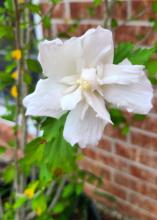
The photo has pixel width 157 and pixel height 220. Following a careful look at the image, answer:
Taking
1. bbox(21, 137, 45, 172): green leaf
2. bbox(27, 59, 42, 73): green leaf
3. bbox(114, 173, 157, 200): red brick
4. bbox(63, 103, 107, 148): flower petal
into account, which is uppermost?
bbox(27, 59, 42, 73): green leaf

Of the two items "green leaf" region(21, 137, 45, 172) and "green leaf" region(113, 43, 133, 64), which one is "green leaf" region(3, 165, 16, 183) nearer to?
"green leaf" region(21, 137, 45, 172)

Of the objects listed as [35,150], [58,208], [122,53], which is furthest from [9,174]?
[122,53]

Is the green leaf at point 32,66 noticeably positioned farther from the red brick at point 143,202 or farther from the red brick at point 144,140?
the red brick at point 143,202

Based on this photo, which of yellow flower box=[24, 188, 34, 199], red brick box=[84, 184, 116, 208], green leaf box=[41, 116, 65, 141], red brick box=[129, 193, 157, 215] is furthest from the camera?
red brick box=[84, 184, 116, 208]

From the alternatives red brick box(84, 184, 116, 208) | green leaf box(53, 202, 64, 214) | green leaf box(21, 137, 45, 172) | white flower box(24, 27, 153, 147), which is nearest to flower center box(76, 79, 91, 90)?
white flower box(24, 27, 153, 147)

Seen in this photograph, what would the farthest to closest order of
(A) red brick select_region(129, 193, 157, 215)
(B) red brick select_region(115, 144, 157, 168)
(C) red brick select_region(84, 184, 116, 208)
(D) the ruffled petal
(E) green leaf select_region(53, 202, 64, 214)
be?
1. (C) red brick select_region(84, 184, 116, 208)
2. (A) red brick select_region(129, 193, 157, 215)
3. (B) red brick select_region(115, 144, 157, 168)
4. (E) green leaf select_region(53, 202, 64, 214)
5. (D) the ruffled petal

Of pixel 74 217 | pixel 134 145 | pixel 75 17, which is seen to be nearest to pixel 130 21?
pixel 75 17
